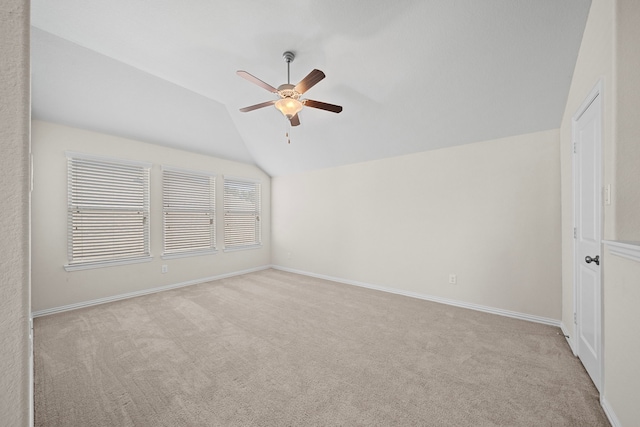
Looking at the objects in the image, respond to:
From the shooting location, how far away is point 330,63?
2.74 metres

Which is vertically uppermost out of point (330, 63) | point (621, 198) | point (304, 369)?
point (330, 63)

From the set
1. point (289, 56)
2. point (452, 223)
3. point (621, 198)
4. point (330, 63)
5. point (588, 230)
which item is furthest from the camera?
point (452, 223)

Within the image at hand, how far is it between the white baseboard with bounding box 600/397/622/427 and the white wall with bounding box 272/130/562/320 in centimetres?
147

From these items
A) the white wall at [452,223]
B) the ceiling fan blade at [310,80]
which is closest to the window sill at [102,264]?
the white wall at [452,223]

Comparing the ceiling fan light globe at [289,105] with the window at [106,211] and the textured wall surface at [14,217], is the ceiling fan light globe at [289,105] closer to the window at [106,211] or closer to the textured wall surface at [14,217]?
the textured wall surface at [14,217]

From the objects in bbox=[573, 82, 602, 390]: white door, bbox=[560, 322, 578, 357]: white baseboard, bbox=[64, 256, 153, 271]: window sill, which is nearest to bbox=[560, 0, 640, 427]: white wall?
bbox=[573, 82, 602, 390]: white door

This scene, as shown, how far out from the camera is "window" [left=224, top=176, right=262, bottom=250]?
527 centimetres

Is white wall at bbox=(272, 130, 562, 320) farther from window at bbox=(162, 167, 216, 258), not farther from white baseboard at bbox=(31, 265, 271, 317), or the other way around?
window at bbox=(162, 167, 216, 258)

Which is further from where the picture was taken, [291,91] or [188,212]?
[188,212]

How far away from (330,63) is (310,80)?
0.69m

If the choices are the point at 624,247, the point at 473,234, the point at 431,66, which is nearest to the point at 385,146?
the point at 431,66

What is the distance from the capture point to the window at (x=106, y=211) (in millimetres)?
3490

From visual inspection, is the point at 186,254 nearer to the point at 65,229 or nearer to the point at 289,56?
the point at 65,229

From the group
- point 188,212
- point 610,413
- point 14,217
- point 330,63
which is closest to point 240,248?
point 188,212
